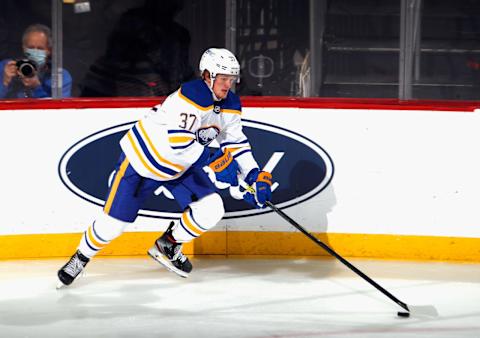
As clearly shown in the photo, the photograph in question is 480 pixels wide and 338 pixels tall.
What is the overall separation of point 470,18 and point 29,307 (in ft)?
8.83

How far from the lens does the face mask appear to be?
567 centimetres

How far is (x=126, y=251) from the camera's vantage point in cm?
571

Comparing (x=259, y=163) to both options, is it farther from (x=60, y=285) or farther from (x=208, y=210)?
(x=60, y=285)

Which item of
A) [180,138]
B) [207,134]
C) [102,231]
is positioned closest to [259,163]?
[207,134]

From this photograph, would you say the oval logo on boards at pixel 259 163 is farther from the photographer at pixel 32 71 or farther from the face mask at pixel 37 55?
the face mask at pixel 37 55

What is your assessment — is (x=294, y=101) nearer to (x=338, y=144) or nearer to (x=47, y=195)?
(x=338, y=144)

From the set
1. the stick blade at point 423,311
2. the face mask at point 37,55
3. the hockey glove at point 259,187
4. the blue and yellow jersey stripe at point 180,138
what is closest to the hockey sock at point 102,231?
the blue and yellow jersey stripe at point 180,138

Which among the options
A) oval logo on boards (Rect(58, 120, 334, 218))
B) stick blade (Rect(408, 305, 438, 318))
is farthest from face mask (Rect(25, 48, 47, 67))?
stick blade (Rect(408, 305, 438, 318))

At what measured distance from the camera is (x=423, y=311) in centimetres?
461

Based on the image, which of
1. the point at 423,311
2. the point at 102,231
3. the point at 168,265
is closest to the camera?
the point at 423,311

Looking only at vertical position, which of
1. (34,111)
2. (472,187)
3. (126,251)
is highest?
(34,111)

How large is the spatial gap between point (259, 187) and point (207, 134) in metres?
0.35

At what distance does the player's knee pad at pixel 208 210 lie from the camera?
512cm

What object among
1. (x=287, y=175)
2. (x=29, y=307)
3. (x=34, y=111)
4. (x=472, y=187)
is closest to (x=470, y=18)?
(x=472, y=187)
